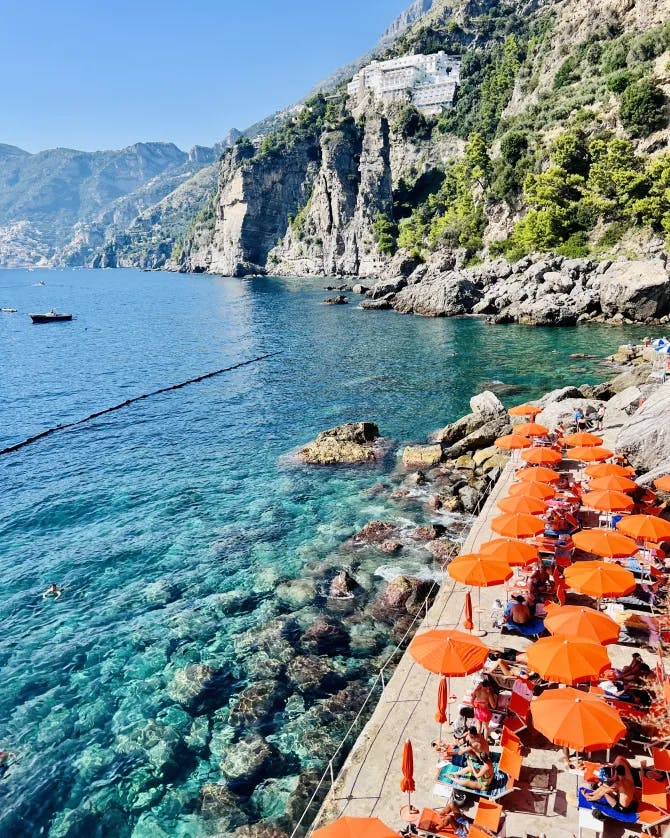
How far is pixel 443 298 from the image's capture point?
83312 millimetres

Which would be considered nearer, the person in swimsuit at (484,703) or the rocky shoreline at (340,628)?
the person in swimsuit at (484,703)

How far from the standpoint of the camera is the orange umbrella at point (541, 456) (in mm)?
23297

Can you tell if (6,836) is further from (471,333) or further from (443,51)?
(443,51)

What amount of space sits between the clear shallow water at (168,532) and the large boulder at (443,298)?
15595 mm

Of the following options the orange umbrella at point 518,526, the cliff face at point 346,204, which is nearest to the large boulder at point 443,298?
the orange umbrella at point 518,526

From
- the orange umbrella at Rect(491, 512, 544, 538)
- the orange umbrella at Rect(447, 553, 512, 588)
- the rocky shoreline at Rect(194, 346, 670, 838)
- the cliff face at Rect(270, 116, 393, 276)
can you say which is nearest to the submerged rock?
the rocky shoreline at Rect(194, 346, 670, 838)

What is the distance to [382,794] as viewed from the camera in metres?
10.5

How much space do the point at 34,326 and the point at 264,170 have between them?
12158 centimetres

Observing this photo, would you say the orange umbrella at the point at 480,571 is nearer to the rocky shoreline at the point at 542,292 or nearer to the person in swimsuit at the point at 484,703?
the person in swimsuit at the point at 484,703

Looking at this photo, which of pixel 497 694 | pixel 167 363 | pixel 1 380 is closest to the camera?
pixel 497 694

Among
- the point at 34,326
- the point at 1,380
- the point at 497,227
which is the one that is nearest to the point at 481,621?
the point at 1,380

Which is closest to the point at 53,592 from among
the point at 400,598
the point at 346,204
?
the point at 400,598

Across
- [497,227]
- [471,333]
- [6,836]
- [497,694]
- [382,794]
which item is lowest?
[6,836]

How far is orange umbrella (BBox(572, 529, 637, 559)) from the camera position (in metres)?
15.3
